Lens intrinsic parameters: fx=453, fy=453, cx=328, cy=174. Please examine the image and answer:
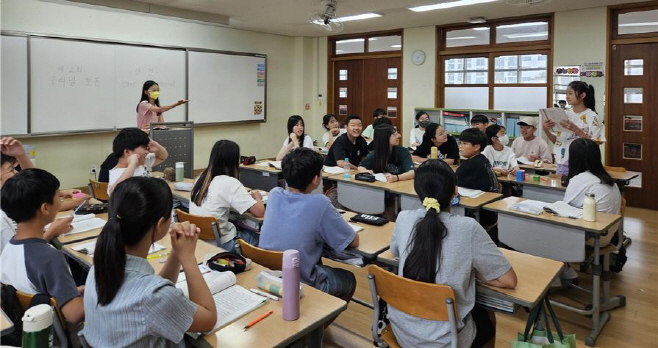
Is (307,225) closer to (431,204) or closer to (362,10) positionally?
(431,204)

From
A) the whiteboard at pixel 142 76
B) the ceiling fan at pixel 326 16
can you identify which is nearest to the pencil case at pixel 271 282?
the ceiling fan at pixel 326 16

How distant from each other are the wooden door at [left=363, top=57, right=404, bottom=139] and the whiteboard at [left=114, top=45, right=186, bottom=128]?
3328 mm

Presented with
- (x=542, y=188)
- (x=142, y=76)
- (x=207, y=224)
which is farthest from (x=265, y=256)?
(x=142, y=76)

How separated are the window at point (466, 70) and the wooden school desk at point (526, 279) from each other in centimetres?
552

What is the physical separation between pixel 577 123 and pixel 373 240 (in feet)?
10.6

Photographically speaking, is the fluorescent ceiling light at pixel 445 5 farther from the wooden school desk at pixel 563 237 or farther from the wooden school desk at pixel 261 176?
the wooden school desk at pixel 563 237

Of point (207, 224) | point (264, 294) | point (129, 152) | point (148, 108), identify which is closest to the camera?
point (264, 294)

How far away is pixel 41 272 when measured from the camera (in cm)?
158

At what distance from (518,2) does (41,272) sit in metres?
4.72

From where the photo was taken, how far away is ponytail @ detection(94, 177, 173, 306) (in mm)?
1245

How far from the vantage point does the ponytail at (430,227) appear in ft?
5.74

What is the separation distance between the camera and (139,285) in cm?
125

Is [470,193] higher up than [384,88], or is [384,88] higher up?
[384,88]

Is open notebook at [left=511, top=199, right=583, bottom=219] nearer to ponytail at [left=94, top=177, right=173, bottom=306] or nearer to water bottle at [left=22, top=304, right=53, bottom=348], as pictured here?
ponytail at [left=94, top=177, right=173, bottom=306]
